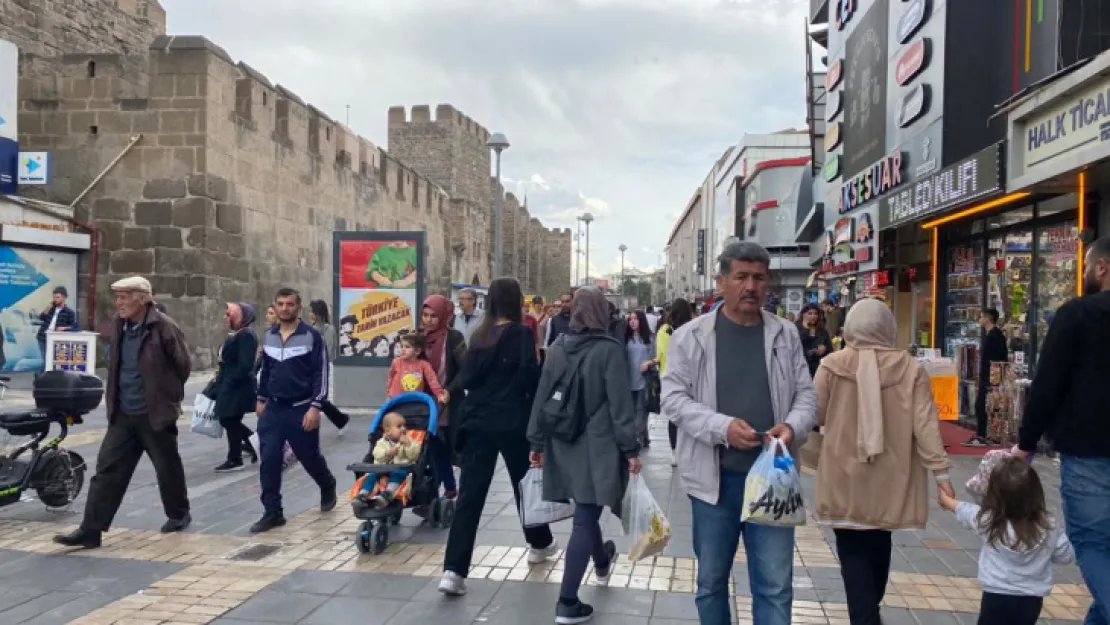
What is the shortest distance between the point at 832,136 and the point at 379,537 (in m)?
17.6

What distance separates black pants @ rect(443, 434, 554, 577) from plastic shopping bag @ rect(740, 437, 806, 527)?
177 centimetres

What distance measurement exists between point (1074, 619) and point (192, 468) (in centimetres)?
728

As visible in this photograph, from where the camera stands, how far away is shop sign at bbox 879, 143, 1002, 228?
30.1 feet

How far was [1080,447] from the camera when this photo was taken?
333 centimetres

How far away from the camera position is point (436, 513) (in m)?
5.95

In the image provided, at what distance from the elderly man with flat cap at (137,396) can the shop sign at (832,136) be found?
674 inches

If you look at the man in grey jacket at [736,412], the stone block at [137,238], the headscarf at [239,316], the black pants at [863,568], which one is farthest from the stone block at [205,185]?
the black pants at [863,568]

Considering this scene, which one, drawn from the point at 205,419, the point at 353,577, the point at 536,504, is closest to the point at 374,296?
Result: the point at 205,419

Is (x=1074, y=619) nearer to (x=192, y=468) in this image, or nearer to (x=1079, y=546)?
(x=1079, y=546)

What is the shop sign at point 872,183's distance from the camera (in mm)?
14320

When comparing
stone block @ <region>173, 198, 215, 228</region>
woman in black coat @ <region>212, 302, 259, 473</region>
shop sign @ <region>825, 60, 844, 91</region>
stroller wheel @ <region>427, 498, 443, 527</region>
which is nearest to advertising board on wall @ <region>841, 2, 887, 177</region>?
shop sign @ <region>825, 60, 844, 91</region>

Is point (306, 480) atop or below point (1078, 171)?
below

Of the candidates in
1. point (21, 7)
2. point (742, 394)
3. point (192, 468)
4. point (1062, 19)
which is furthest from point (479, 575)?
point (21, 7)

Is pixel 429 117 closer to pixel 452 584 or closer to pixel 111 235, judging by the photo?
pixel 111 235
